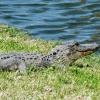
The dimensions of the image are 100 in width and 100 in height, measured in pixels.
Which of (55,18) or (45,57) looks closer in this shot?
(45,57)

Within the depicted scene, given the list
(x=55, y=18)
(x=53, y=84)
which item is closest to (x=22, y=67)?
(x=53, y=84)

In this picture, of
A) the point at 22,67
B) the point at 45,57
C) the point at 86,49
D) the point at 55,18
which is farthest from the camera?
the point at 55,18

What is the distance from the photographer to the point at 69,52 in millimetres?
10258

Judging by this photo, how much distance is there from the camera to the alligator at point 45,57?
927cm

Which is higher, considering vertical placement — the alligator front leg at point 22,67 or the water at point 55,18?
the alligator front leg at point 22,67

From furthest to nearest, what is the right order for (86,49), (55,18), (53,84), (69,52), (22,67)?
(55,18) → (86,49) → (69,52) → (22,67) → (53,84)

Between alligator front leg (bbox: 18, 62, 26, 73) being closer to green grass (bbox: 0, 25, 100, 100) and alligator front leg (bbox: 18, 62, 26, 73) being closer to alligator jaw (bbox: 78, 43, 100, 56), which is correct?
green grass (bbox: 0, 25, 100, 100)

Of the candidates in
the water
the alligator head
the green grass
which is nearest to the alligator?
the alligator head

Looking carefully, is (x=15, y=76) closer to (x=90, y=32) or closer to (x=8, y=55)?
(x=8, y=55)

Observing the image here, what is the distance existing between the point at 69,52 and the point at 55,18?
10304mm

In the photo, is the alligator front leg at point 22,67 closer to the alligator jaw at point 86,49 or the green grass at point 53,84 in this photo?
the green grass at point 53,84

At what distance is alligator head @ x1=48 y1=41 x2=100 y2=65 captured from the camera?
397 inches

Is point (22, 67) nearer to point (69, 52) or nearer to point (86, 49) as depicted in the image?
point (69, 52)

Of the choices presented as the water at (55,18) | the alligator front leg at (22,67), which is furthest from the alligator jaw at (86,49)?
the water at (55,18)
